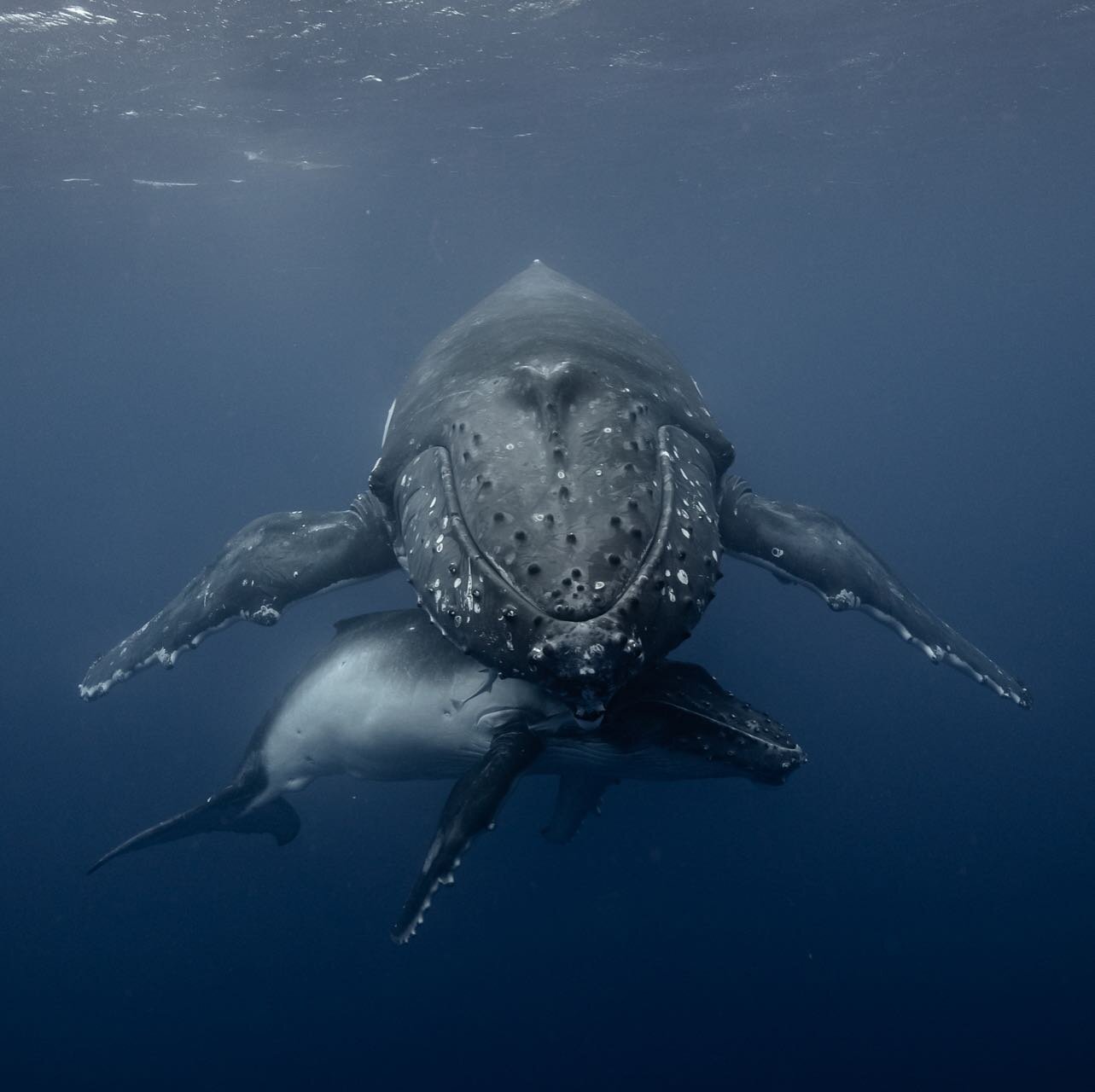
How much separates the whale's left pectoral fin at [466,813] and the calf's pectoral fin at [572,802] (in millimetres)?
3431

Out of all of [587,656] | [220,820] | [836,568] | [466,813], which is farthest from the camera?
[220,820]

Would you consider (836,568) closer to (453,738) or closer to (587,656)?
(453,738)

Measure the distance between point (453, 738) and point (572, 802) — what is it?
12.4 ft

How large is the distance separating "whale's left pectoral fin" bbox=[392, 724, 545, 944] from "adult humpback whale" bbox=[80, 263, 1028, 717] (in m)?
1.30

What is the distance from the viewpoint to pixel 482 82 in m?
29.2

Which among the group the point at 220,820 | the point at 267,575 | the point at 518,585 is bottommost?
the point at 220,820

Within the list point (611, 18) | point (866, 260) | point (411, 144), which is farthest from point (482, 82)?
point (866, 260)

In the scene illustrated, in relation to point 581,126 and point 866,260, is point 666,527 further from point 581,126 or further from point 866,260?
point 866,260

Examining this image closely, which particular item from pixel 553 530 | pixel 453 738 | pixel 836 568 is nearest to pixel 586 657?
pixel 553 530

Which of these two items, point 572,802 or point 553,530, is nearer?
point 553,530

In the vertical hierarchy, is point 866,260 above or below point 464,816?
below

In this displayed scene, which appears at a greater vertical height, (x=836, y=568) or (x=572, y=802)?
(x=836, y=568)

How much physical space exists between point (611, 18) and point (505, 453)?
22904 millimetres

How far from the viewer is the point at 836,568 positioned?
8.98 m
